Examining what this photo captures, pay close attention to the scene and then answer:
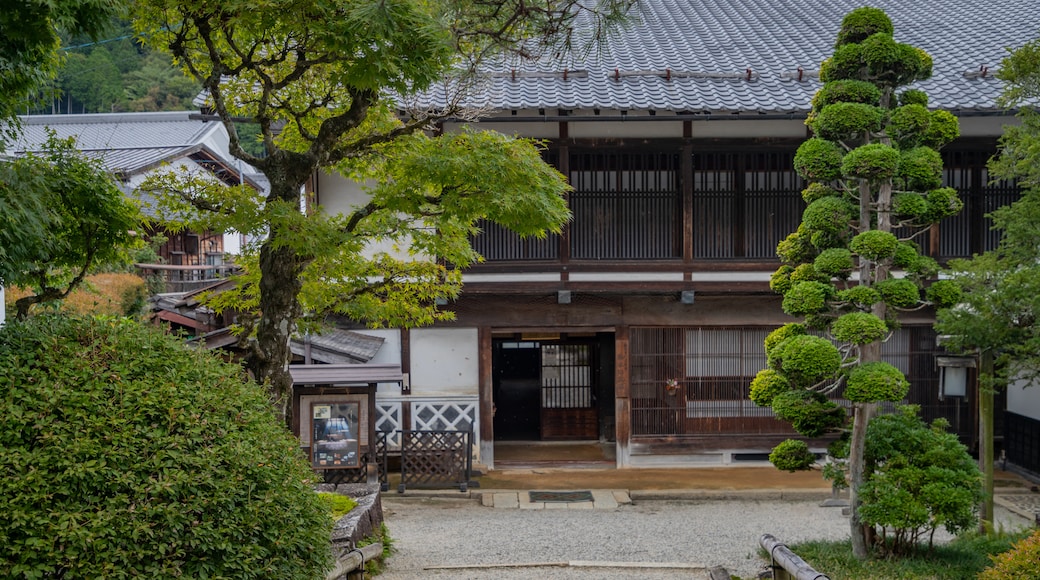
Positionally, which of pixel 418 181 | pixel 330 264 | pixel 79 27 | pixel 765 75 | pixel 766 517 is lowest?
pixel 766 517

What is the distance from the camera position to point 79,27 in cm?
477

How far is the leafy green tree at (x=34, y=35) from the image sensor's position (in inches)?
177

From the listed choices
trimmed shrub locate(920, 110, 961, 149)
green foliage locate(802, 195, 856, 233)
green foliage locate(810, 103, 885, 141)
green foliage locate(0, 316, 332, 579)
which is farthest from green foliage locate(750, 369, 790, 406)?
green foliage locate(0, 316, 332, 579)

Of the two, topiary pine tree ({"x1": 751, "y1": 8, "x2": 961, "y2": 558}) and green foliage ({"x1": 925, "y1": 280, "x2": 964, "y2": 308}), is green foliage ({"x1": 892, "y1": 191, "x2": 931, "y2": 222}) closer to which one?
topiary pine tree ({"x1": 751, "y1": 8, "x2": 961, "y2": 558})

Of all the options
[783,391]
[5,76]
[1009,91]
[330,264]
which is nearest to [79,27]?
[5,76]

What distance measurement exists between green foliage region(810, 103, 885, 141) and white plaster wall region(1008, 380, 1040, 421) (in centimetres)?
854

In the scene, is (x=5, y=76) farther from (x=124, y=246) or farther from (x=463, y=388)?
(x=463, y=388)

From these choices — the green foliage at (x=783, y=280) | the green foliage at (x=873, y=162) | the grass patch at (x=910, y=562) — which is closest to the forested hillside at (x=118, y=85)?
the green foliage at (x=783, y=280)

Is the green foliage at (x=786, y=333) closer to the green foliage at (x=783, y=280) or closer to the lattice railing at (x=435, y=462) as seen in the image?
the green foliage at (x=783, y=280)

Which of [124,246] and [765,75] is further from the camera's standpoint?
[765,75]

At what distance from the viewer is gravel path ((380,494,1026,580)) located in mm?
9164

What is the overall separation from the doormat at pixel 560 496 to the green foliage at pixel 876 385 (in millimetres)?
6149

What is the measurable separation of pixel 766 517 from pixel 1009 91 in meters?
6.31

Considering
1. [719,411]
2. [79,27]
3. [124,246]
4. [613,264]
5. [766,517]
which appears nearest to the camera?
[79,27]
